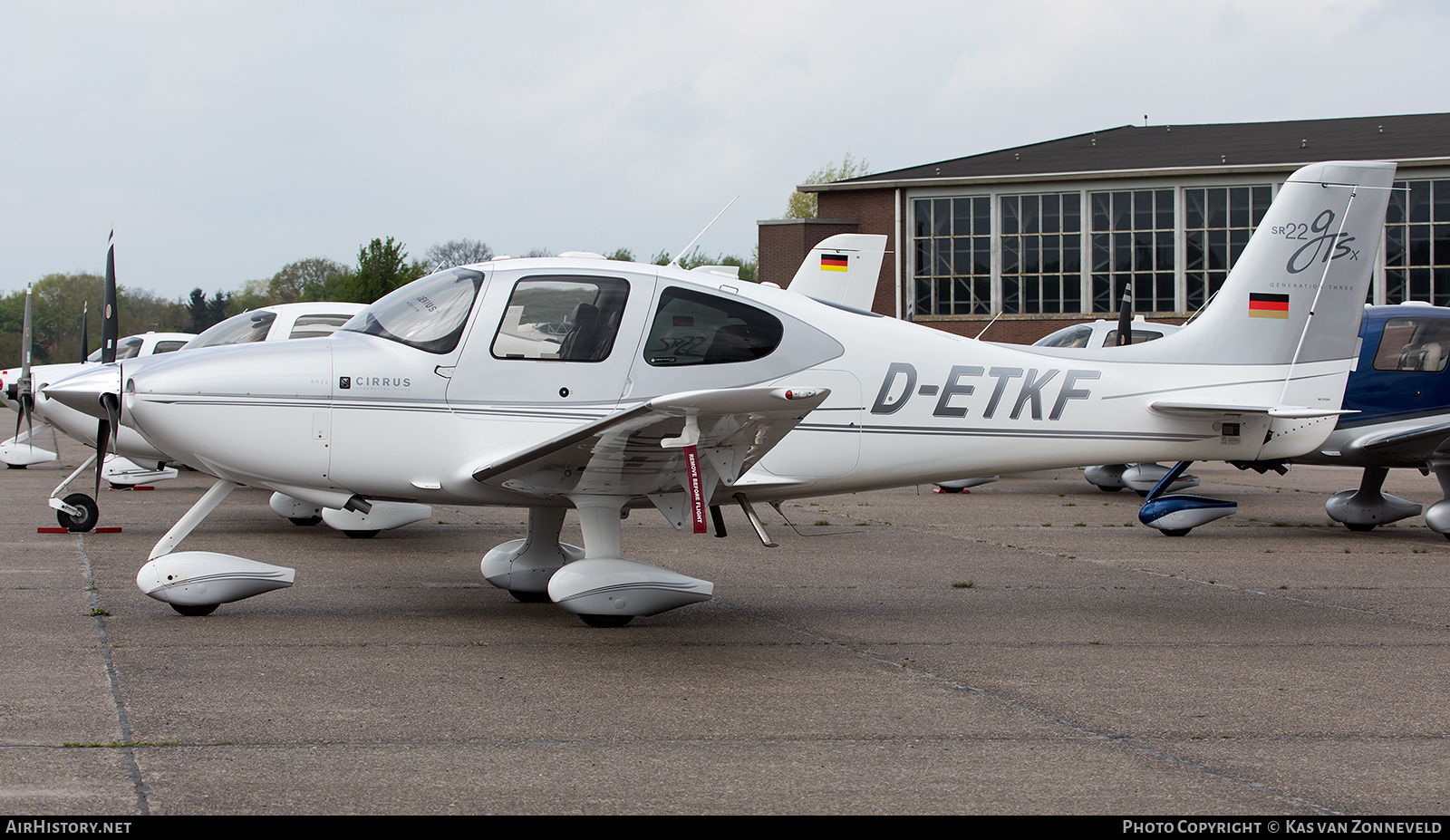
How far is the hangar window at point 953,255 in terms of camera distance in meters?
41.6

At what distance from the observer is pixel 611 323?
6.68 meters

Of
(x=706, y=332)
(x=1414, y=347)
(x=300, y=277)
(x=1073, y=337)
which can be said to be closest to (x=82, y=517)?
(x=706, y=332)

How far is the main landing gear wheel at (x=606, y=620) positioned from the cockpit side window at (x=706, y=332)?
4.81 ft

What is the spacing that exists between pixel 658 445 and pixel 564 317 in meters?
1.11

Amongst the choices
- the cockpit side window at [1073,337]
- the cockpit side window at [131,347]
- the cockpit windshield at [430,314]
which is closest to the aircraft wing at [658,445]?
the cockpit windshield at [430,314]

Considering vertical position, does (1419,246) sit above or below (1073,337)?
above

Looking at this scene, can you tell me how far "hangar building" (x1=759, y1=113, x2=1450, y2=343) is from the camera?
125ft

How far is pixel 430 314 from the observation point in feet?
22.2

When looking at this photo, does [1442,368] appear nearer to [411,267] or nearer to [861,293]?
[861,293]

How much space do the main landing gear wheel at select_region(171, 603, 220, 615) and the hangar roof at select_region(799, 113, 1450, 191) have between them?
1351 inches

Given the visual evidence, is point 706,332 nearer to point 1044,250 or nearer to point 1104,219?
point 1044,250

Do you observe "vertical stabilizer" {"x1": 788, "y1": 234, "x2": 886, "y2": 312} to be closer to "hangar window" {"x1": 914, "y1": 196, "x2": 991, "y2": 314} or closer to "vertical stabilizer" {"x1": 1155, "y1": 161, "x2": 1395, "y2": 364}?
"vertical stabilizer" {"x1": 1155, "y1": 161, "x2": 1395, "y2": 364}

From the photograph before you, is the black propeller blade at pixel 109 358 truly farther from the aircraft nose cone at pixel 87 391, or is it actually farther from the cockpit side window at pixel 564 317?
the cockpit side window at pixel 564 317

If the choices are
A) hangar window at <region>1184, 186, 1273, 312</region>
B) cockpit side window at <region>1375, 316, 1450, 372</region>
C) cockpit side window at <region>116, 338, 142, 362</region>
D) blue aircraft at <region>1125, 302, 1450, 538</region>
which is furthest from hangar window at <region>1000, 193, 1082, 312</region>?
cockpit side window at <region>116, 338, 142, 362</region>
